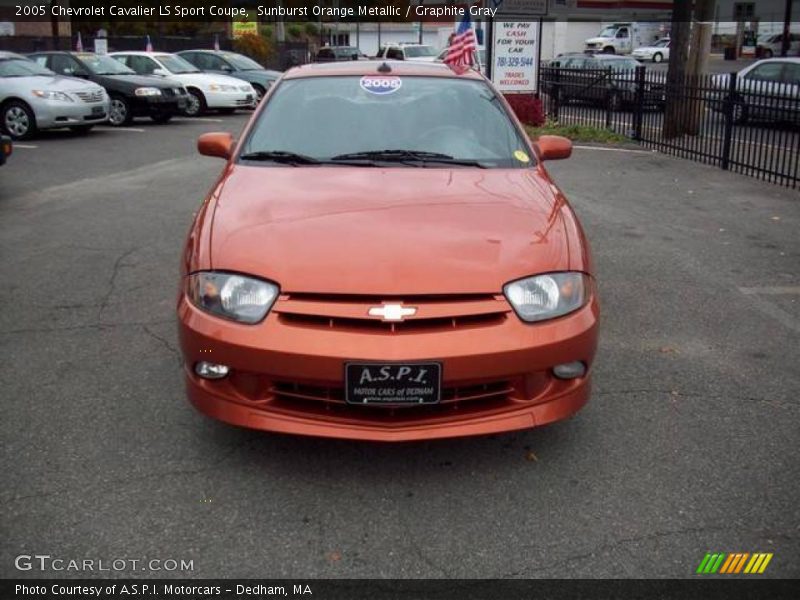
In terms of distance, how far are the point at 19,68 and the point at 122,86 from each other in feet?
8.19

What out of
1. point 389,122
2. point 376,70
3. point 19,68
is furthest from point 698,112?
point 19,68

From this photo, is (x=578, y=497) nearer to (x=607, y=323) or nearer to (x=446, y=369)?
(x=446, y=369)

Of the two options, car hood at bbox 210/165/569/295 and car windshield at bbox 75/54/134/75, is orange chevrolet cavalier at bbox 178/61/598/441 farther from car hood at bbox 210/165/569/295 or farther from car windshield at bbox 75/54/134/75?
car windshield at bbox 75/54/134/75

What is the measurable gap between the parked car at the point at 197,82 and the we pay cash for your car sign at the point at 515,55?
7328 mm

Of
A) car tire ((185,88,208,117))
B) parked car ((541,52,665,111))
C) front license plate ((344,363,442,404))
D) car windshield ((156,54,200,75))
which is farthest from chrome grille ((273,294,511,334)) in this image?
car windshield ((156,54,200,75))

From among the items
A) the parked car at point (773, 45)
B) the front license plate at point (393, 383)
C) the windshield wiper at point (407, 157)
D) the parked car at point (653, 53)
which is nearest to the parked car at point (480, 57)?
the windshield wiper at point (407, 157)

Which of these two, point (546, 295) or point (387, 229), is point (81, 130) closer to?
point (387, 229)

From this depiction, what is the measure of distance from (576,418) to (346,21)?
72463 mm

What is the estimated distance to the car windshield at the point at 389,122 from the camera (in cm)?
458

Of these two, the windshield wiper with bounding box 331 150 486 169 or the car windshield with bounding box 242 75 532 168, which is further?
the car windshield with bounding box 242 75 532 168

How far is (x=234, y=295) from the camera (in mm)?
3359

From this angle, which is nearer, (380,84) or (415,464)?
(415,464)

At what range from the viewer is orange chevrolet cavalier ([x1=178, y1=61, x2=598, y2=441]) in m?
3.18

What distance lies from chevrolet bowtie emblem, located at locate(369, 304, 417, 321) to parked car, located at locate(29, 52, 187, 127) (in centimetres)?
1578
